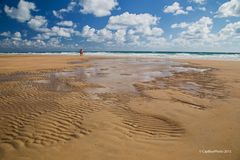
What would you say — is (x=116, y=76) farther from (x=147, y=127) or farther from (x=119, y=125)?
(x=147, y=127)

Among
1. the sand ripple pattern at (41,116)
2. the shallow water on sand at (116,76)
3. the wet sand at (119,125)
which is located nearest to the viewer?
the wet sand at (119,125)

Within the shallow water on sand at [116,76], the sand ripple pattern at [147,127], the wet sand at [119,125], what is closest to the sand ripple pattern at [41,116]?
the wet sand at [119,125]

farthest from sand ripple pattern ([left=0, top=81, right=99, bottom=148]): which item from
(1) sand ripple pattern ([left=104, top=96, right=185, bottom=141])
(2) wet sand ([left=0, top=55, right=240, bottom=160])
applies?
(1) sand ripple pattern ([left=104, top=96, right=185, bottom=141])

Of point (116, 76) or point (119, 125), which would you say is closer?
point (119, 125)

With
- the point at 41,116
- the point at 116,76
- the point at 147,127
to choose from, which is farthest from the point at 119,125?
the point at 116,76

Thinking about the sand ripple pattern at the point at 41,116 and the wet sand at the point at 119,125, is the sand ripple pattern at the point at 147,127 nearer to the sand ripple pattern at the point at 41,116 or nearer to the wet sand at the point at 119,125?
the wet sand at the point at 119,125

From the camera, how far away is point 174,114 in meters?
5.83

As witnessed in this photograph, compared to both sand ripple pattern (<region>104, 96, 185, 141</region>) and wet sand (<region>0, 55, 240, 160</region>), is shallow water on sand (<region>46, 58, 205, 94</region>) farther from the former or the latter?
sand ripple pattern (<region>104, 96, 185, 141</region>)

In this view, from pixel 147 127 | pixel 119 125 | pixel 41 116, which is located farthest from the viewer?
pixel 41 116

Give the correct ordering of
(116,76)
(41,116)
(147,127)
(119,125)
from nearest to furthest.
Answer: (147,127), (119,125), (41,116), (116,76)

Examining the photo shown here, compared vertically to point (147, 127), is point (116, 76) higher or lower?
higher

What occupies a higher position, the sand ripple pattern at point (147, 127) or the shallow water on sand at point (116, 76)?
the shallow water on sand at point (116, 76)

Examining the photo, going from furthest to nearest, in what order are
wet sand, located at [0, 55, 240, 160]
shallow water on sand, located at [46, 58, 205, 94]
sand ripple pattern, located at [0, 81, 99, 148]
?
shallow water on sand, located at [46, 58, 205, 94] < sand ripple pattern, located at [0, 81, 99, 148] < wet sand, located at [0, 55, 240, 160]

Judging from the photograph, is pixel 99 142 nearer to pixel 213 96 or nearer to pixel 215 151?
pixel 215 151
